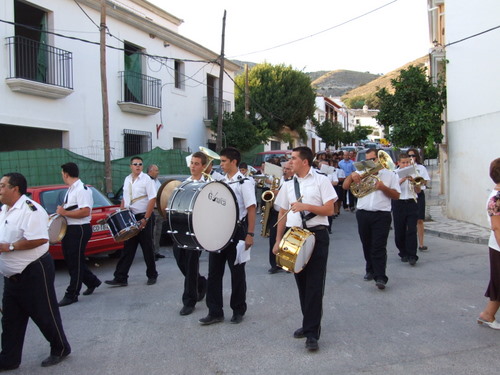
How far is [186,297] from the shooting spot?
566cm

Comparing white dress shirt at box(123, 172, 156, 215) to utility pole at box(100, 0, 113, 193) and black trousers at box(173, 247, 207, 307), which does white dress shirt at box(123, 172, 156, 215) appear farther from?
utility pole at box(100, 0, 113, 193)

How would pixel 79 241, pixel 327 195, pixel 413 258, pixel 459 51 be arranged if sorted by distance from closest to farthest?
pixel 327 195, pixel 79 241, pixel 413 258, pixel 459 51

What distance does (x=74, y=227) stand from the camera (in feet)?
20.0

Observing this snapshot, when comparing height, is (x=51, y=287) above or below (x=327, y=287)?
above

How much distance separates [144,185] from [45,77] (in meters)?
9.09

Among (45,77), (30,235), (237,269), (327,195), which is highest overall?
(45,77)

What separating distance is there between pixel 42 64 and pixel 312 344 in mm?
12841

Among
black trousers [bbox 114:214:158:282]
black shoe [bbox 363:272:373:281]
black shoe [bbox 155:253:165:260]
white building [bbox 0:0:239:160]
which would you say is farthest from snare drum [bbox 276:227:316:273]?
white building [bbox 0:0:239:160]

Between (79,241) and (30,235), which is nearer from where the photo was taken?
(30,235)

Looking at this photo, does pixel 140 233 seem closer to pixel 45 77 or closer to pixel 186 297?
pixel 186 297

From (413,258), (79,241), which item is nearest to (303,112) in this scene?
(413,258)

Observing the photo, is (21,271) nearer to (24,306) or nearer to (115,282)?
(24,306)

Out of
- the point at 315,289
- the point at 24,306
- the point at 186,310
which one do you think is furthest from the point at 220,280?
the point at 24,306

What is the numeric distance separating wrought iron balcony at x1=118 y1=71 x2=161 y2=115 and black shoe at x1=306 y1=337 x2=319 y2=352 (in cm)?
1410
